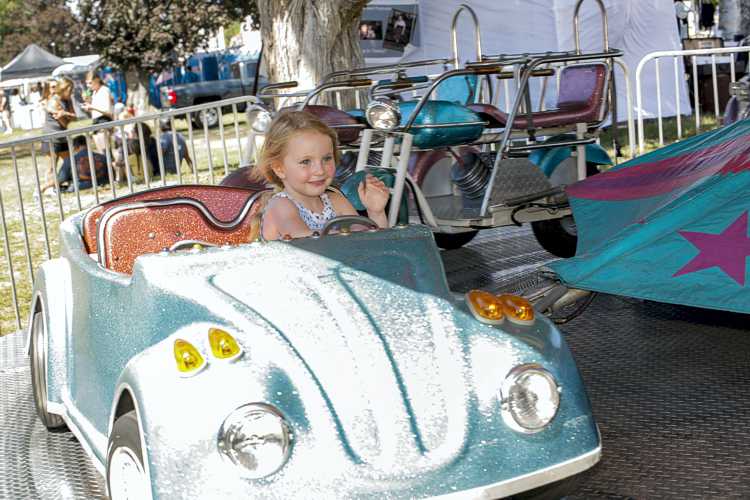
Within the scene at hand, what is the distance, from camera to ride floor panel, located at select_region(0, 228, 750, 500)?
2.88 m

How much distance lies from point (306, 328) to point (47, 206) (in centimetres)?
1046

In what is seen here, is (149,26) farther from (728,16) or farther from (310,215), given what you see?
(310,215)

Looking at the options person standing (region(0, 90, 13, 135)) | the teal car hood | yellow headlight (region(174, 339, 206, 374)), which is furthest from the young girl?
person standing (region(0, 90, 13, 135))

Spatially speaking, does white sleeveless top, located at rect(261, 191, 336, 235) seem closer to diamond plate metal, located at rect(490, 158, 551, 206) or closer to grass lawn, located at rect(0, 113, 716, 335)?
diamond plate metal, located at rect(490, 158, 551, 206)

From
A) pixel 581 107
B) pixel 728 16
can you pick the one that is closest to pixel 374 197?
pixel 581 107

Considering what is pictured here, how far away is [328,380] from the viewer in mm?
2254

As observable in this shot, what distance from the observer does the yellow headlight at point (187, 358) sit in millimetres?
2230

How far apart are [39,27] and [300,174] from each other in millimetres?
37745

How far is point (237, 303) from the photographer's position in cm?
242

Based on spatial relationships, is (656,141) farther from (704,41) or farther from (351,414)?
(351,414)

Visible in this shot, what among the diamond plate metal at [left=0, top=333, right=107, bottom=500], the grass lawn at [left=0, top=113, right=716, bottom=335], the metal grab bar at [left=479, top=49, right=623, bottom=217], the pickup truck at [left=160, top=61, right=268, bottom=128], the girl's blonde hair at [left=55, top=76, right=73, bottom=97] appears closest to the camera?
the diamond plate metal at [left=0, top=333, right=107, bottom=500]

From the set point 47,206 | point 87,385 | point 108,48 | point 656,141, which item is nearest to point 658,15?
point 656,141

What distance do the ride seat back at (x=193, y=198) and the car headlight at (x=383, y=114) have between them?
4.18ft

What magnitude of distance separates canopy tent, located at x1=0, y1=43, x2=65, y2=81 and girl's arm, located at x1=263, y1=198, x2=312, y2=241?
1322 inches
